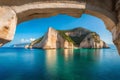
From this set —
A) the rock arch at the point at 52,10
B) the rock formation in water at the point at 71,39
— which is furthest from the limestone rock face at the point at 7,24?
the rock formation in water at the point at 71,39

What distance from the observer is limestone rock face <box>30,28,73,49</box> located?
3105 inches

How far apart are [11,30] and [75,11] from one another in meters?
1.70

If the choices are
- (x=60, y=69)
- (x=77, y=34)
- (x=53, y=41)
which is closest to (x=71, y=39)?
(x=77, y=34)

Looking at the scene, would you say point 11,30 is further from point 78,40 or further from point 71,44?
point 78,40

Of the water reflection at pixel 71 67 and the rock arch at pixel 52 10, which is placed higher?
the rock arch at pixel 52 10

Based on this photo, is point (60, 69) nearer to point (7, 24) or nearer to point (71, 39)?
point (7, 24)

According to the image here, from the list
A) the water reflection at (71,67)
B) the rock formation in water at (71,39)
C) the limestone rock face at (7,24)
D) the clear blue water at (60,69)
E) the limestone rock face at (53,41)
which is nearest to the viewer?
the limestone rock face at (7,24)

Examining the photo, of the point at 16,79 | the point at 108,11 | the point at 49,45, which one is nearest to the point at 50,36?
the point at 49,45

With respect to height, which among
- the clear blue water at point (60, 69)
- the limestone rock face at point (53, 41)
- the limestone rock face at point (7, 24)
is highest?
the limestone rock face at point (53, 41)

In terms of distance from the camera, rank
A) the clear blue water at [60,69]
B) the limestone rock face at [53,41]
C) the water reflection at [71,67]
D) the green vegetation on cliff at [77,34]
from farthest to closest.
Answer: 1. the green vegetation on cliff at [77,34]
2. the limestone rock face at [53,41]
3. the water reflection at [71,67]
4. the clear blue water at [60,69]

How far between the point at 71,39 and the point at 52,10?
95680 mm

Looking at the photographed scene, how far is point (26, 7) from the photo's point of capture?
3770 mm

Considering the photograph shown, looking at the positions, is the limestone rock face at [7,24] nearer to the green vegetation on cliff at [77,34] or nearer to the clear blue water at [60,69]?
the clear blue water at [60,69]

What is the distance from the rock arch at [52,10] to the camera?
3.60 m
